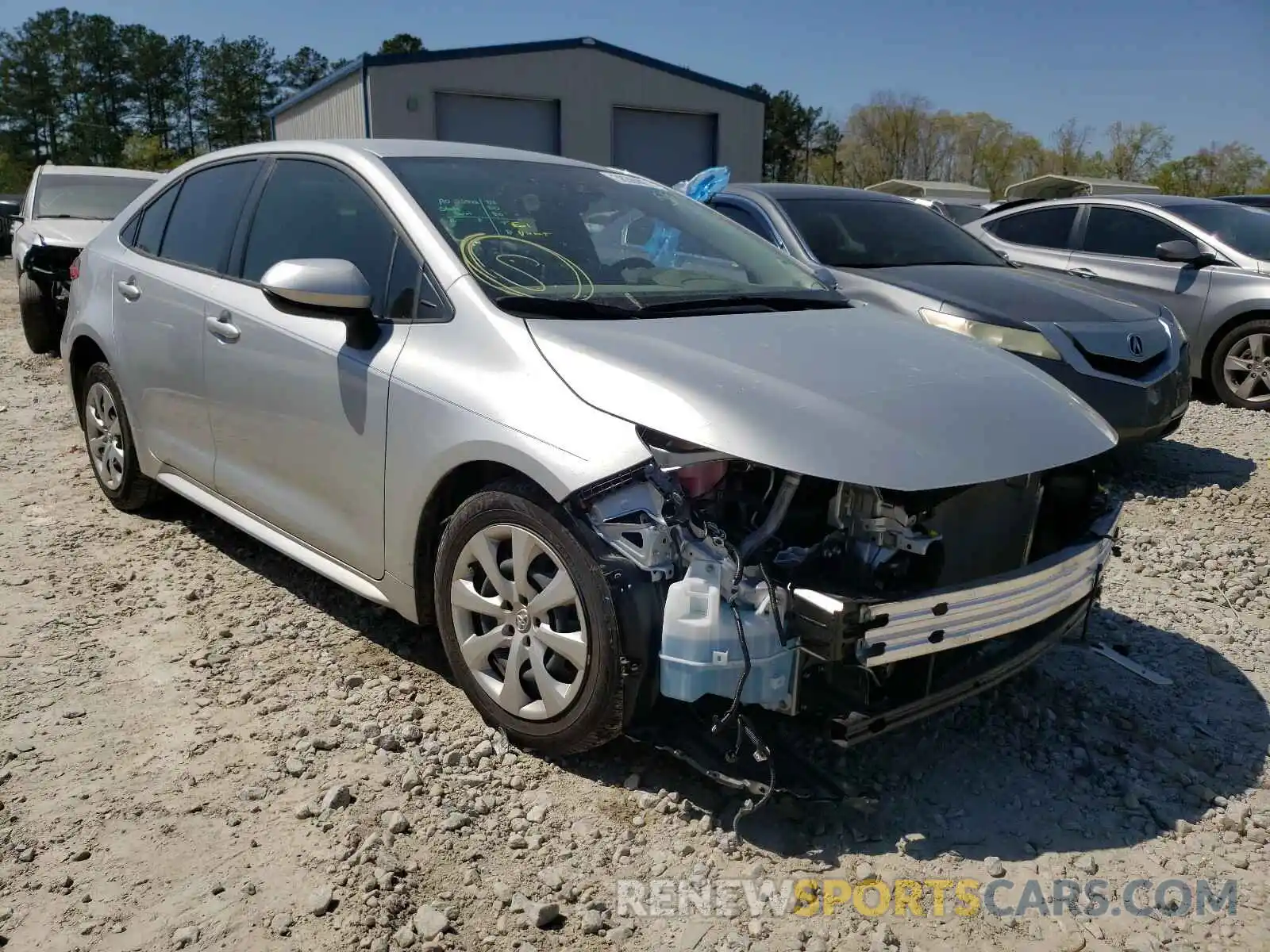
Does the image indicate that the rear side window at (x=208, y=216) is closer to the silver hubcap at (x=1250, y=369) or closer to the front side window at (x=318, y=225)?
the front side window at (x=318, y=225)

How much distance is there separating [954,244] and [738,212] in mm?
1451

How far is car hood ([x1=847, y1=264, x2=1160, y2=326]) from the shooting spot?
5.56 meters

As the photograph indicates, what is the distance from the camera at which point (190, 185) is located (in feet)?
14.3

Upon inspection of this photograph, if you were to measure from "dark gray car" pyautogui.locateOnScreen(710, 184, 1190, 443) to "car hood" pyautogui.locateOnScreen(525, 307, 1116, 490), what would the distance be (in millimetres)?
2447

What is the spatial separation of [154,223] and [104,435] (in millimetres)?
1067

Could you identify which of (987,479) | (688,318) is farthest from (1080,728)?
(688,318)

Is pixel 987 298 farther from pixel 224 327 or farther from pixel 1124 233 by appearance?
pixel 224 327

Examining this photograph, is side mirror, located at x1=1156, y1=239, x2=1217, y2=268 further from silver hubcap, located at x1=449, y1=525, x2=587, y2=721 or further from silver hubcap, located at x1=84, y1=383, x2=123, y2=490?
silver hubcap, located at x1=84, y1=383, x2=123, y2=490

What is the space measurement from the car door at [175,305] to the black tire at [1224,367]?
679cm

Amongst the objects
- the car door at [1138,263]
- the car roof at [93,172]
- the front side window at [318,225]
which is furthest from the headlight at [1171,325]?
the car roof at [93,172]

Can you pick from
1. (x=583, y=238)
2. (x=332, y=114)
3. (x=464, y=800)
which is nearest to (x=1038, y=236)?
(x=583, y=238)

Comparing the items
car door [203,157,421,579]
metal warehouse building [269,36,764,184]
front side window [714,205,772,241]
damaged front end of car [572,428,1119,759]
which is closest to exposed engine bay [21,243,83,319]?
front side window [714,205,772,241]

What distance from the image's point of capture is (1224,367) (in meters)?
7.52

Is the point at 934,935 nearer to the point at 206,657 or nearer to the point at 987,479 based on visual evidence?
the point at 987,479
